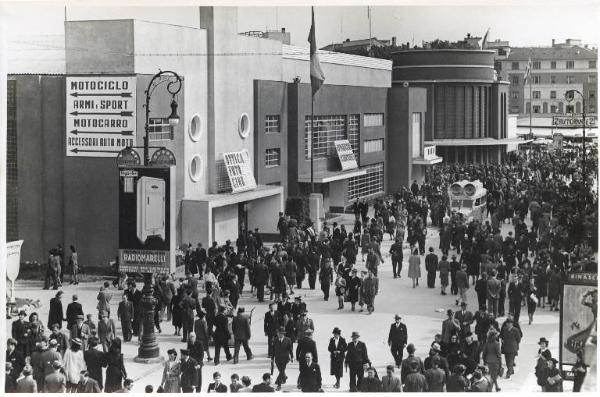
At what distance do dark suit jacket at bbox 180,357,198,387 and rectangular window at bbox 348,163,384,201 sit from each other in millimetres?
33322

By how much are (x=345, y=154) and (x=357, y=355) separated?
1190 inches

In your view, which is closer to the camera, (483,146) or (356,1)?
(356,1)

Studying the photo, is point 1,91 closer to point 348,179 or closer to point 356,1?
point 356,1

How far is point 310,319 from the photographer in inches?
710

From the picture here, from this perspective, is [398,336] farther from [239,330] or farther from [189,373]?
[189,373]

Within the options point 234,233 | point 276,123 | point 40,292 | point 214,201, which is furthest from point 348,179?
point 40,292

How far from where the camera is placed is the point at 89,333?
58.3 feet

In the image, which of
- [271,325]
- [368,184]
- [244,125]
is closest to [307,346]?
[271,325]

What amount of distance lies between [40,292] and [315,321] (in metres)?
8.47

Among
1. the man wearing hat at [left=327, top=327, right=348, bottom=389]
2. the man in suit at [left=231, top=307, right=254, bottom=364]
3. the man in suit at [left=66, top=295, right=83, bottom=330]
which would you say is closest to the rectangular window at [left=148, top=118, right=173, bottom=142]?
the man in suit at [left=66, top=295, right=83, bottom=330]

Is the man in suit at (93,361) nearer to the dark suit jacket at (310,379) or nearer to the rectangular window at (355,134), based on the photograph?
the dark suit jacket at (310,379)

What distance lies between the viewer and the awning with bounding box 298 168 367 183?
1638 inches

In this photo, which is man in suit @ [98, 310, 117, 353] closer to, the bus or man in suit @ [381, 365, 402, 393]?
man in suit @ [381, 365, 402, 393]

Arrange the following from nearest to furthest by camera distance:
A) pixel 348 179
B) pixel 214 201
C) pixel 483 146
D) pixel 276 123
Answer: pixel 214 201
pixel 276 123
pixel 348 179
pixel 483 146
